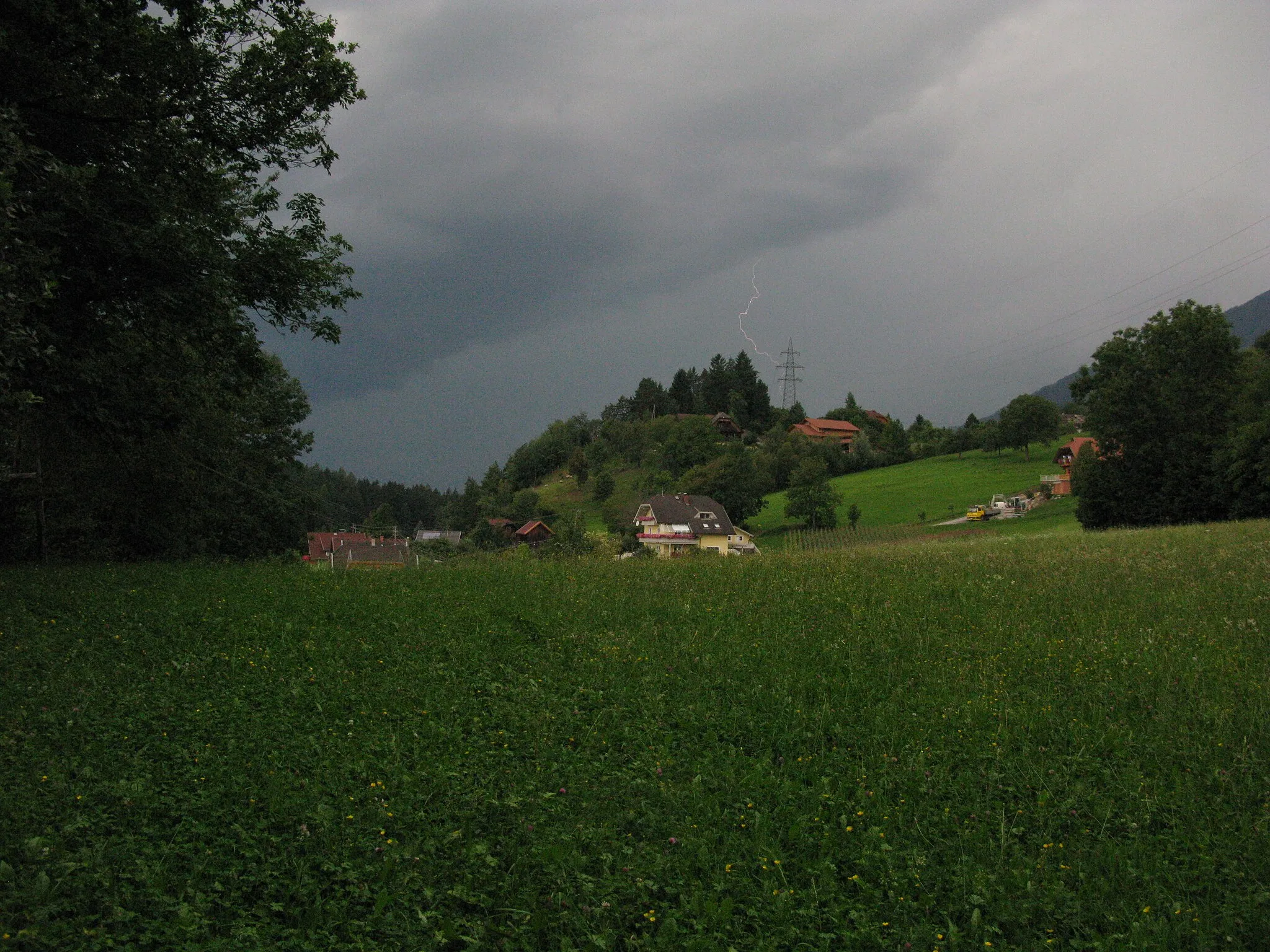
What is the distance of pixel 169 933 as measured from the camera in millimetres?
4633

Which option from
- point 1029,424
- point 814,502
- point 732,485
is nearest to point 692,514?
point 814,502

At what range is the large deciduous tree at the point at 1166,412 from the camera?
46.9 m

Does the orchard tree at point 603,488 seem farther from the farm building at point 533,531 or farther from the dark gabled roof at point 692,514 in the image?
the dark gabled roof at point 692,514

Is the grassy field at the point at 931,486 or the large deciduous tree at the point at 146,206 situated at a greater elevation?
the large deciduous tree at the point at 146,206

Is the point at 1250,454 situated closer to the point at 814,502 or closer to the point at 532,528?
the point at 814,502

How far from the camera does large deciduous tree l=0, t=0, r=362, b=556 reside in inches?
440

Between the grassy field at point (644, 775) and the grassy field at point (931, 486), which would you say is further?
the grassy field at point (931, 486)

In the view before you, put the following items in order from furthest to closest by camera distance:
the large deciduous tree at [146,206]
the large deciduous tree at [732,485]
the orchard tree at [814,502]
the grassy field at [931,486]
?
1. the large deciduous tree at [732,485]
2. the orchard tree at [814,502]
3. the grassy field at [931,486]
4. the large deciduous tree at [146,206]

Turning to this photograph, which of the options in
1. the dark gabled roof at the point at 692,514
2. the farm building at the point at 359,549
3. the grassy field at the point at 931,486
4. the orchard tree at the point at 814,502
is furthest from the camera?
the orchard tree at the point at 814,502

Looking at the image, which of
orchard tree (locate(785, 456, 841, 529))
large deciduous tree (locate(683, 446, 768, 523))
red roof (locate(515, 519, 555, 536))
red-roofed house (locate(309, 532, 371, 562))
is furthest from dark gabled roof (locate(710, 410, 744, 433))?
red-roofed house (locate(309, 532, 371, 562))

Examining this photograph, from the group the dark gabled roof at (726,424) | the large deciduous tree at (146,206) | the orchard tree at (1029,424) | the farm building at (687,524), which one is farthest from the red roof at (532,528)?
the large deciduous tree at (146,206)

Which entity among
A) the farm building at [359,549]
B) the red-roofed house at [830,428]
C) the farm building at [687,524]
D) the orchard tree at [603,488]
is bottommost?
the farm building at [687,524]

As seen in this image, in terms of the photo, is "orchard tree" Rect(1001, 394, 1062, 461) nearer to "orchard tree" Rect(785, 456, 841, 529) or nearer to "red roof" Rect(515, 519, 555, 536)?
"orchard tree" Rect(785, 456, 841, 529)

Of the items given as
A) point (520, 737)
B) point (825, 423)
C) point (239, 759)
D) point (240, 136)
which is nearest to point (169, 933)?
point (239, 759)
